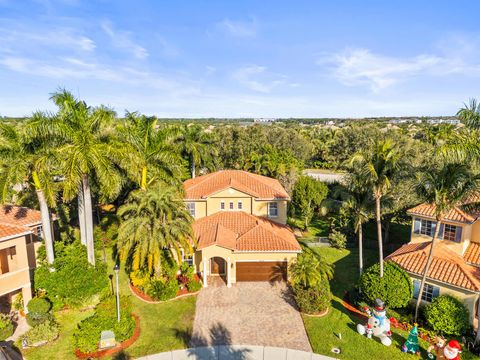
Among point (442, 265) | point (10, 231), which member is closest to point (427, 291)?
point (442, 265)

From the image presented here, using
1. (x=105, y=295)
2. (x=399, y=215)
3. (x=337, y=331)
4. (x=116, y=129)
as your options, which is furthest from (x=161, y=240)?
(x=399, y=215)

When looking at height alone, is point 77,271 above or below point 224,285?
above

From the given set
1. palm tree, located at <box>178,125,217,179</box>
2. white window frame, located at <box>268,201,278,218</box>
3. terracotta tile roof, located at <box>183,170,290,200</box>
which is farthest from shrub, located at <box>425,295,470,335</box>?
palm tree, located at <box>178,125,217,179</box>

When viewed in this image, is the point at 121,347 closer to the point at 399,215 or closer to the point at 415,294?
the point at 415,294

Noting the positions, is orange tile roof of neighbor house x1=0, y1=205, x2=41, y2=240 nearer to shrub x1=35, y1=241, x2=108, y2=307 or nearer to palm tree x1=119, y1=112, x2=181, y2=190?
shrub x1=35, y1=241, x2=108, y2=307

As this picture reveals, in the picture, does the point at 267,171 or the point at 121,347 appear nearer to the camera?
the point at 121,347

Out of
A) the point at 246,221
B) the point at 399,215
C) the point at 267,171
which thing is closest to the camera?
the point at 246,221

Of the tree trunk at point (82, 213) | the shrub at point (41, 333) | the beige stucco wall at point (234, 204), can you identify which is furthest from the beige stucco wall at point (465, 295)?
the tree trunk at point (82, 213)
